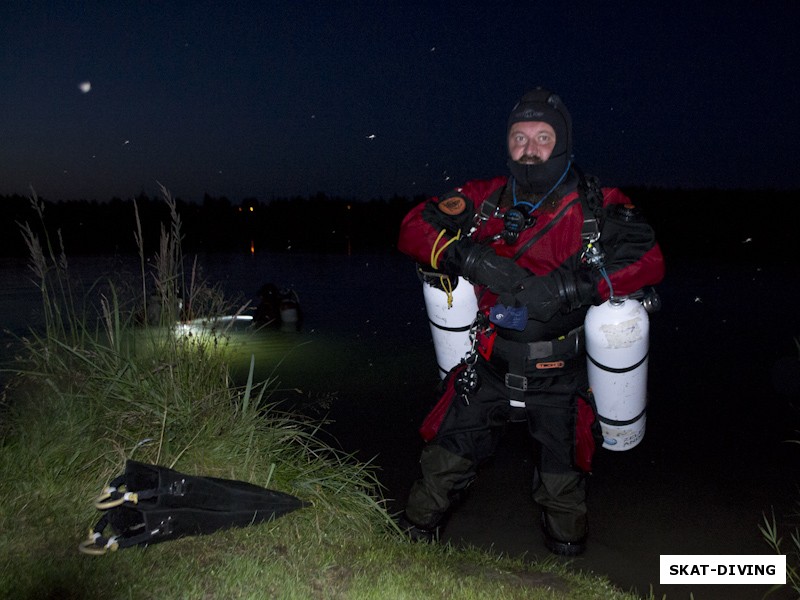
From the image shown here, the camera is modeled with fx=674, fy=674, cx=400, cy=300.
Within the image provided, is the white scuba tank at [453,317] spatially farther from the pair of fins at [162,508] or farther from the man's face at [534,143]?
the pair of fins at [162,508]

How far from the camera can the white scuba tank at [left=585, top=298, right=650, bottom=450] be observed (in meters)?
3.58

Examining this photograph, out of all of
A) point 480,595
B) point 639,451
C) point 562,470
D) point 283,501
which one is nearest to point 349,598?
point 480,595

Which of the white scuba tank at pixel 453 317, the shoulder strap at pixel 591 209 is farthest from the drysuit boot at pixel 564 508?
the shoulder strap at pixel 591 209

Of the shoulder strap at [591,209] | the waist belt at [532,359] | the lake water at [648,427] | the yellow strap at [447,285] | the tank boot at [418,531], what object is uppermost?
the shoulder strap at [591,209]

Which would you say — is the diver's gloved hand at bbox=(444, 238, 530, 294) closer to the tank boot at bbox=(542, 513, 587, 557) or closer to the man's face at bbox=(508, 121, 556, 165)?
the man's face at bbox=(508, 121, 556, 165)

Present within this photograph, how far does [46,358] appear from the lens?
424 centimetres

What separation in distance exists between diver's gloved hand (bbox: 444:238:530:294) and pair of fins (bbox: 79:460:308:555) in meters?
1.58

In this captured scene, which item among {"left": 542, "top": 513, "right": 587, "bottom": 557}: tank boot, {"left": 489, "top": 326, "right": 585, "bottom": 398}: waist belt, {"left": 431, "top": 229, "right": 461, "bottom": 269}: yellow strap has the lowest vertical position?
{"left": 542, "top": 513, "right": 587, "bottom": 557}: tank boot

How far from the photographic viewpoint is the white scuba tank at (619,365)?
358 centimetres

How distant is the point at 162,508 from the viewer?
3016 millimetres

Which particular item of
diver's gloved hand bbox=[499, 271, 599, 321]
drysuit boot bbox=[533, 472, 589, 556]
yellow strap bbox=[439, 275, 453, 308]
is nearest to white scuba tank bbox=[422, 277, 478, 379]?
yellow strap bbox=[439, 275, 453, 308]

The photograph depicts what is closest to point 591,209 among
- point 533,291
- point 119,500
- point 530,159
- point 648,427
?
point 530,159

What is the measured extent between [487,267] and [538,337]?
0.54m

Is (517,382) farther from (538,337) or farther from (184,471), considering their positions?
(184,471)
